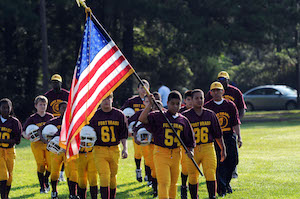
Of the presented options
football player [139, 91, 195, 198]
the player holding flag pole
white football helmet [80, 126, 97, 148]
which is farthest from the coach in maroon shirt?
white football helmet [80, 126, 97, 148]

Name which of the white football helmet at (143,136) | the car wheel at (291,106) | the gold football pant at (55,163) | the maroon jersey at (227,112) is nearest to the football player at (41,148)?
the gold football pant at (55,163)

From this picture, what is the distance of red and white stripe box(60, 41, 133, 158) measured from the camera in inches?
322

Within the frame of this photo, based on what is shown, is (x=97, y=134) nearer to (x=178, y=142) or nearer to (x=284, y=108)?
(x=178, y=142)

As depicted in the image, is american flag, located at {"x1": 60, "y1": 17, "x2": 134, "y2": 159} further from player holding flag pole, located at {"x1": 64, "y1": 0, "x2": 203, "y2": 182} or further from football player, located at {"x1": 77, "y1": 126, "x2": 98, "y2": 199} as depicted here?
football player, located at {"x1": 77, "y1": 126, "x2": 98, "y2": 199}

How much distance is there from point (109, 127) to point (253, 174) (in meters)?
4.98

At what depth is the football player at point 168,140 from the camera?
8656mm

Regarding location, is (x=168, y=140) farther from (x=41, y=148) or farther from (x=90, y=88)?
(x=41, y=148)

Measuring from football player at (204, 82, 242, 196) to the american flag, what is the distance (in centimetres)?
261

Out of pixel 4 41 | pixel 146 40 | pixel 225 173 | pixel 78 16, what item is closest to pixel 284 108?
pixel 146 40

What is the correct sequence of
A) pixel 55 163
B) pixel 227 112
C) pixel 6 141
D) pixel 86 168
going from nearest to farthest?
pixel 86 168 → pixel 6 141 → pixel 227 112 → pixel 55 163

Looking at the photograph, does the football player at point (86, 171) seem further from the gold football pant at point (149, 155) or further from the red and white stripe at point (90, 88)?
the gold football pant at point (149, 155)

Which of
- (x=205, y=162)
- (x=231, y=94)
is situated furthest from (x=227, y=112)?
(x=205, y=162)

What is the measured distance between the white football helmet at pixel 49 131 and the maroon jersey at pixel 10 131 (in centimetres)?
48

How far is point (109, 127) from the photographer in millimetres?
9539
